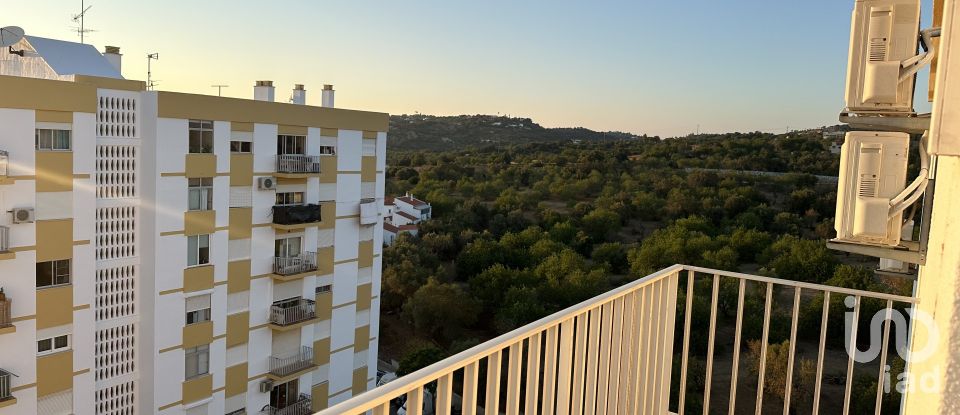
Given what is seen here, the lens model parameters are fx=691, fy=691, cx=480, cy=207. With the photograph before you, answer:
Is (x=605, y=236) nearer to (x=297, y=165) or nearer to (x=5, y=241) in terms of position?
(x=297, y=165)

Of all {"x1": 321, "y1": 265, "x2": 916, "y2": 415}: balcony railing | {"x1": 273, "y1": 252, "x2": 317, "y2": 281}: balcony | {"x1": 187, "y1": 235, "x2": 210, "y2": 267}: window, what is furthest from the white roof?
{"x1": 321, "y1": 265, "x2": 916, "y2": 415}: balcony railing

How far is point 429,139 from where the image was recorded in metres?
48.8

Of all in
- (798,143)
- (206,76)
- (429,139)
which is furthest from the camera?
(429,139)

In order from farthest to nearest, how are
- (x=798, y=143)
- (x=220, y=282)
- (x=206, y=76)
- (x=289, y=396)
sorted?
(x=798, y=143), (x=206, y=76), (x=289, y=396), (x=220, y=282)

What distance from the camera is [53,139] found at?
37.4 feet

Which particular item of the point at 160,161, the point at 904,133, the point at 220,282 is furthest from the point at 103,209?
the point at 904,133

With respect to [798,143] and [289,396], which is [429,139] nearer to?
[798,143]

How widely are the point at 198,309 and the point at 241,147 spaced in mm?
3423

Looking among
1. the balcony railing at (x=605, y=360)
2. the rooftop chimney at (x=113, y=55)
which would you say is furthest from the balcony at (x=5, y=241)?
the balcony railing at (x=605, y=360)

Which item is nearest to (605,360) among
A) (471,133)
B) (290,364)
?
(290,364)

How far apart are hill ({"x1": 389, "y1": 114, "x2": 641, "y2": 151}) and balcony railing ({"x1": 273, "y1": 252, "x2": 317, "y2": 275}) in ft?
99.9

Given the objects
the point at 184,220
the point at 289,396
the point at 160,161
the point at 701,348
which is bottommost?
the point at 289,396

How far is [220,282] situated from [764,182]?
2122 centimetres

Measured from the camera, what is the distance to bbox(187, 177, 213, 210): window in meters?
13.5
